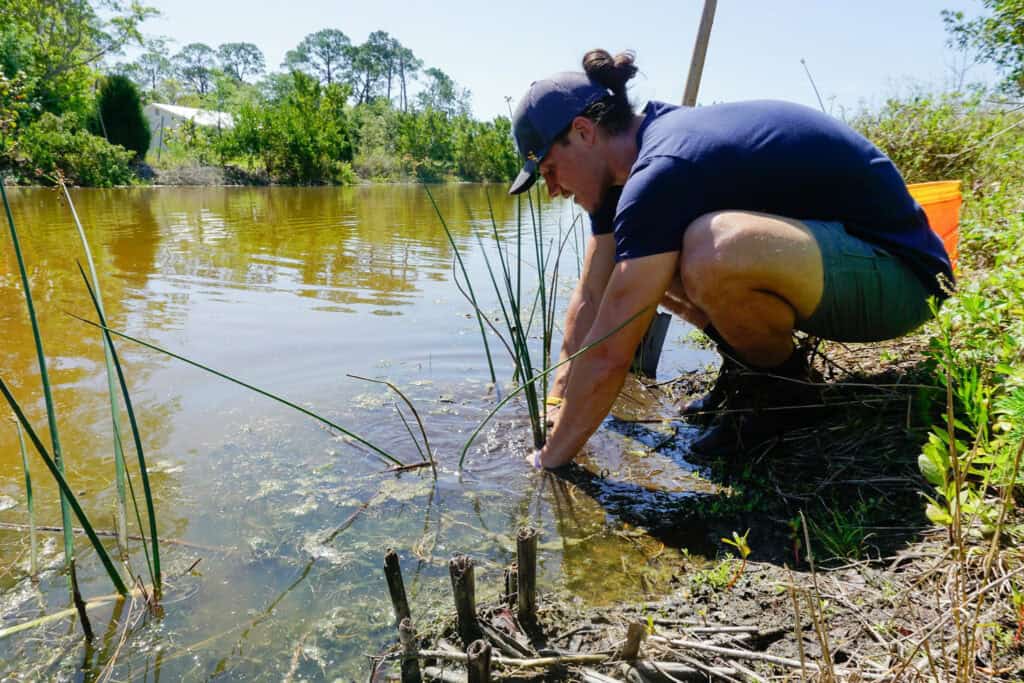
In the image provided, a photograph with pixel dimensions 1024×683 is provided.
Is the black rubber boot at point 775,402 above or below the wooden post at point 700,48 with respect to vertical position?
below

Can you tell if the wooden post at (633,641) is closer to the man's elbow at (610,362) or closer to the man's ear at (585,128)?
the man's elbow at (610,362)

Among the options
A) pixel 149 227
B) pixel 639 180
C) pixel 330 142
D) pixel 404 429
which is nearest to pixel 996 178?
pixel 639 180

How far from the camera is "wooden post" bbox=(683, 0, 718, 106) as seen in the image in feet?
12.3

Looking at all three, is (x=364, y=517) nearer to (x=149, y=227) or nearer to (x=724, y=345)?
(x=724, y=345)

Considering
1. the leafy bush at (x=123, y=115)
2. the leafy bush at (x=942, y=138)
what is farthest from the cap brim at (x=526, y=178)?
the leafy bush at (x=123, y=115)

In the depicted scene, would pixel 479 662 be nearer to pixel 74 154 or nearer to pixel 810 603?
pixel 810 603

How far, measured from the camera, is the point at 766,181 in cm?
183

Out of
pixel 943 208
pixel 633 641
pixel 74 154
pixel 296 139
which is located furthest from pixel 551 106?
pixel 296 139

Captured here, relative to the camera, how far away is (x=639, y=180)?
1.75 meters

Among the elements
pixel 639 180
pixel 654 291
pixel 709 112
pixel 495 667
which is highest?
pixel 709 112

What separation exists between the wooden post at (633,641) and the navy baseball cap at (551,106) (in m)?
1.53

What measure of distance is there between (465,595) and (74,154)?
72.5 feet

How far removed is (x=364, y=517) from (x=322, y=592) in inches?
14.0

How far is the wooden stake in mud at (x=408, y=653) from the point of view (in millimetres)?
1123
